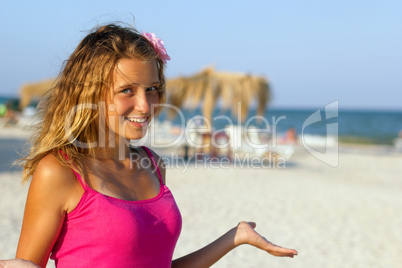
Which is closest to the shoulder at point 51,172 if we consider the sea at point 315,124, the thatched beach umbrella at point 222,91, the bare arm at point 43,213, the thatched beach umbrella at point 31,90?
the bare arm at point 43,213

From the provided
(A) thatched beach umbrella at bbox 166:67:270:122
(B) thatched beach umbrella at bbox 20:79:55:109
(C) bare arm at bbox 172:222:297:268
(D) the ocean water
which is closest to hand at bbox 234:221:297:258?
(C) bare arm at bbox 172:222:297:268

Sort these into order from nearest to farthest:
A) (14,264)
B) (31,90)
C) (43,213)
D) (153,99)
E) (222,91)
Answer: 1. (14,264)
2. (43,213)
3. (153,99)
4. (222,91)
5. (31,90)

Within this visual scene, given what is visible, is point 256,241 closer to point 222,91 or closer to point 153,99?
point 153,99

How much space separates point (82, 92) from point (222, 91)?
445 inches

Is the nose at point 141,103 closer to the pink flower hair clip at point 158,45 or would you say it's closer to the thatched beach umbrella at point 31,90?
the pink flower hair clip at point 158,45

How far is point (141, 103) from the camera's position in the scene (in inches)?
53.7

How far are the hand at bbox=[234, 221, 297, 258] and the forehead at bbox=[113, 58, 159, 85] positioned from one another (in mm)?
613

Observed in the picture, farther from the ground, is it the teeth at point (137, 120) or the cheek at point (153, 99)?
the cheek at point (153, 99)

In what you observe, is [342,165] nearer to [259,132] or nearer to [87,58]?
[259,132]

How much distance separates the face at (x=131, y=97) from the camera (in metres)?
1.35

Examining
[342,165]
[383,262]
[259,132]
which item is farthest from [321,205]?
[259,132]

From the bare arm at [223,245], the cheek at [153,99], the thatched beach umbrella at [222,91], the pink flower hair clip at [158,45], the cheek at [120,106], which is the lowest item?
the bare arm at [223,245]

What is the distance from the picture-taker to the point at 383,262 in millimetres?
4367

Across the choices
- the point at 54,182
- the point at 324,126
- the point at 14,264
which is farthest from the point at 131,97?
the point at 324,126
